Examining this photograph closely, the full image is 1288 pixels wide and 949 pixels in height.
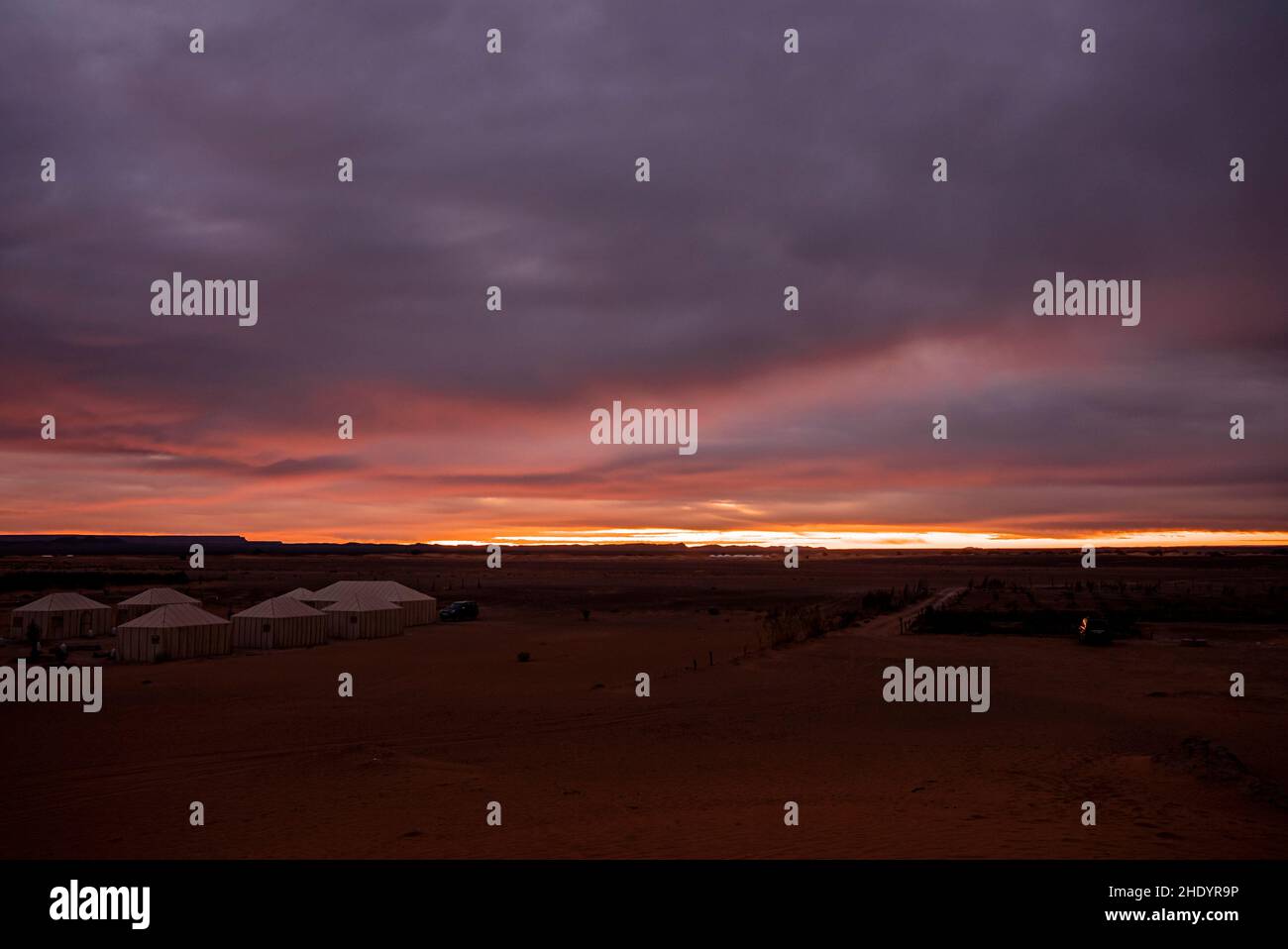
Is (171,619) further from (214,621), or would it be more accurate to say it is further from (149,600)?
(149,600)

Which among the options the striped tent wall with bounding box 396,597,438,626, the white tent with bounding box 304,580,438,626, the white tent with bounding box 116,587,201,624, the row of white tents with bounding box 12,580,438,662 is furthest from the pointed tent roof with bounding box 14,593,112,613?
the striped tent wall with bounding box 396,597,438,626

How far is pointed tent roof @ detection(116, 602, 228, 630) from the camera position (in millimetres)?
36031

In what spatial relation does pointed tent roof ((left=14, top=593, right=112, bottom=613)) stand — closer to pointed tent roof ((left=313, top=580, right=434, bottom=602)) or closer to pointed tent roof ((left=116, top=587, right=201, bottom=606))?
pointed tent roof ((left=116, top=587, right=201, bottom=606))

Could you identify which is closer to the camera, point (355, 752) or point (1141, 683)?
point (355, 752)

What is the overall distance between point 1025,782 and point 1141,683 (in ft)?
50.8

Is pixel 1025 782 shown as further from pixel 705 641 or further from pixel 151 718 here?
pixel 705 641

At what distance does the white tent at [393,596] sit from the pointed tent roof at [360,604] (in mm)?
216

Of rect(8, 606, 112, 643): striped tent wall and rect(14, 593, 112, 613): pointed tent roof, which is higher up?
rect(14, 593, 112, 613): pointed tent roof

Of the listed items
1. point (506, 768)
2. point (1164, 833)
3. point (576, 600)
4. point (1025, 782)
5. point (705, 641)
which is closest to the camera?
point (1164, 833)

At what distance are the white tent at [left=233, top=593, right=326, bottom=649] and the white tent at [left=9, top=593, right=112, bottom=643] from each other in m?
10.9
